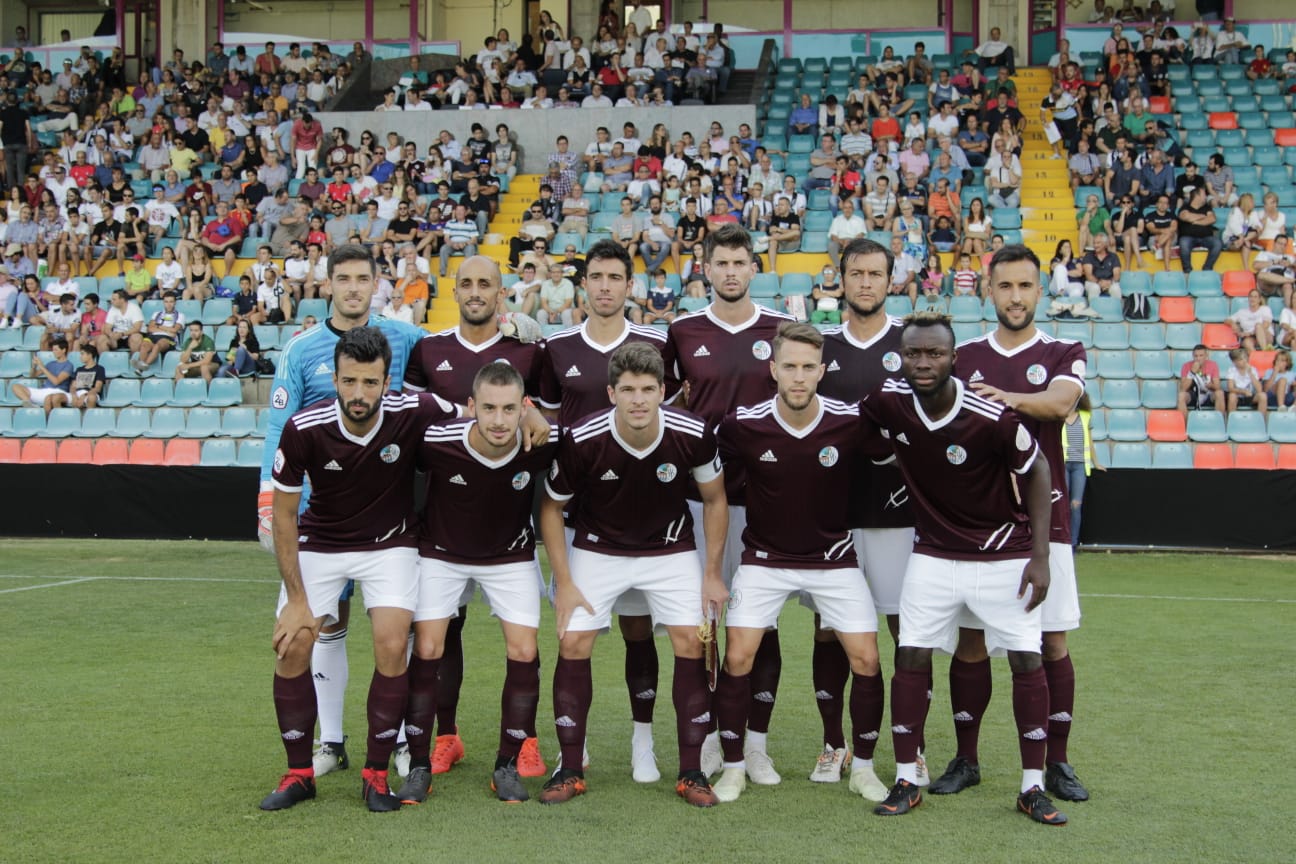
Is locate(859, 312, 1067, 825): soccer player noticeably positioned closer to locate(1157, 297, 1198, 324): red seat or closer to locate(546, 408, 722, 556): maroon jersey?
locate(546, 408, 722, 556): maroon jersey

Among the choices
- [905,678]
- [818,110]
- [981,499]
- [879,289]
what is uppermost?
[818,110]

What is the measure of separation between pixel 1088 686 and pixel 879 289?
2.94 m

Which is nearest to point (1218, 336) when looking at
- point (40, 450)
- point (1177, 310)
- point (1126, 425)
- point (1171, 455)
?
point (1177, 310)

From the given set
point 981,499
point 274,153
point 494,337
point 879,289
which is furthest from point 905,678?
point 274,153

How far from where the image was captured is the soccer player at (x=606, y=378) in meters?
5.69

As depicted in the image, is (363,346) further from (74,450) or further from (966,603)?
(74,450)

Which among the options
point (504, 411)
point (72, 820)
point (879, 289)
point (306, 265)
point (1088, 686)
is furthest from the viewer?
point (306, 265)

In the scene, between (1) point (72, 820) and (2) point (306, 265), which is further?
(2) point (306, 265)

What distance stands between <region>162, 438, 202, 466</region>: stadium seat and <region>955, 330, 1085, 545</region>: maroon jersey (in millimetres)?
12369

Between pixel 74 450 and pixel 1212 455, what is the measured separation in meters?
13.1

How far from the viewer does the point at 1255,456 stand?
1473cm

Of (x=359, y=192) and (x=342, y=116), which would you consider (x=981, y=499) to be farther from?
(x=342, y=116)

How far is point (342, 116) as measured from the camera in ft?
74.4

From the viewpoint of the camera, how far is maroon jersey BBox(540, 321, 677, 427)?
5938mm
